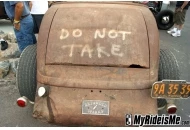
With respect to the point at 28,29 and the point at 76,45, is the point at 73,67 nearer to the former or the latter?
the point at 76,45

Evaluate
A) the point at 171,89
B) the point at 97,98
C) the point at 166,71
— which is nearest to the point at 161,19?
the point at 166,71

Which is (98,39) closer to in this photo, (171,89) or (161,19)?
(171,89)

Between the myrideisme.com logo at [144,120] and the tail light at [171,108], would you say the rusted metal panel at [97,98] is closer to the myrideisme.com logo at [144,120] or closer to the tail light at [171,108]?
the myrideisme.com logo at [144,120]

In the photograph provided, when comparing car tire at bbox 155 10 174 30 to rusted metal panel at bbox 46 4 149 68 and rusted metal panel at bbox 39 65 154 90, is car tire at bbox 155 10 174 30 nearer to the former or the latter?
rusted metal panel at bbox 46 4 149 68

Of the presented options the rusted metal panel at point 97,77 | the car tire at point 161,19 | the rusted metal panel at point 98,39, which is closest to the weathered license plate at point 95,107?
the rusted metal panel at point 97,77

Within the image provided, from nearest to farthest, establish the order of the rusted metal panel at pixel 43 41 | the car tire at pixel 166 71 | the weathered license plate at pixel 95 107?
the weathered license plate at pixel 95 107, the rusted metal panel at pixel 43 41, the car tire at pixel 166 71

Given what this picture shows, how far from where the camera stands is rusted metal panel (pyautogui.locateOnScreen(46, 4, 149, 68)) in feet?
10.00

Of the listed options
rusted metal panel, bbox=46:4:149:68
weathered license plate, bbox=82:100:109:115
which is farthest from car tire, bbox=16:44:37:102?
weathered license plate, bbox=82:100:109:115

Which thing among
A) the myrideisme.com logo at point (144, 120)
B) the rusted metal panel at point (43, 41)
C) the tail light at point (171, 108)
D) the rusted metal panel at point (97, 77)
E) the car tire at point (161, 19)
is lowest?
the car tire at point (161, 19)

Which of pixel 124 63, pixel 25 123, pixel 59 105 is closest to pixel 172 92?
pixel 124 63

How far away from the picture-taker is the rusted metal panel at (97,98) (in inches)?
113

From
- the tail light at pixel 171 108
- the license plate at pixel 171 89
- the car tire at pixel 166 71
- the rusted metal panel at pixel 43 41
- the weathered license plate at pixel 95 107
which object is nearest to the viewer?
the license plate at pixel 171 89

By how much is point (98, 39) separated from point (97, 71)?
16.4 inches

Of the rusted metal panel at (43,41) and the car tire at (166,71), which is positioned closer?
the rusted metal panel at (43,41)
